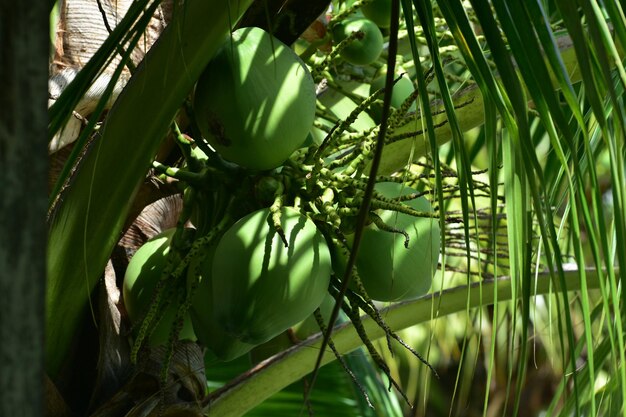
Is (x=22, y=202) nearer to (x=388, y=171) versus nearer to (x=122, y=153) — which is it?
(x=122, y=153)

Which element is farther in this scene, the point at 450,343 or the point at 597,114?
the point at 450,343

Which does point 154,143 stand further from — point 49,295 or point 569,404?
point 569,404

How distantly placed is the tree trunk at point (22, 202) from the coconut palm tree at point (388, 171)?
17 cm

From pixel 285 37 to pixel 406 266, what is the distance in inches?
11.4

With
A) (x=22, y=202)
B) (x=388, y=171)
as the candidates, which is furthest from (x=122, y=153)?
(x=22, y=202)

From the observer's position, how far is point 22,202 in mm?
340

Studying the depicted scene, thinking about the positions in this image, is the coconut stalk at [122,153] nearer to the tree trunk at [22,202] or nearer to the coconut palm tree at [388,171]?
the coconut palm tree at [388,171]

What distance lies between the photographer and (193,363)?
1026mm

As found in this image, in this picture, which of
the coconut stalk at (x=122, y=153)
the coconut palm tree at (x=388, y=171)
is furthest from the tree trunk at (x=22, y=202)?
the coconut stalk at (x=122, y=153)

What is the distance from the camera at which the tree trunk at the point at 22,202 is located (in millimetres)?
336

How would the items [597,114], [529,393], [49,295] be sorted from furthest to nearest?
[529,393], [49,295], [597,114]

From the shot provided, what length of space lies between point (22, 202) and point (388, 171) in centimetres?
A: 88

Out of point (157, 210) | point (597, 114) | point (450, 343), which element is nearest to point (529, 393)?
point (450, 343)

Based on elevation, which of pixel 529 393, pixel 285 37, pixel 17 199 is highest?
pixel 285 37
